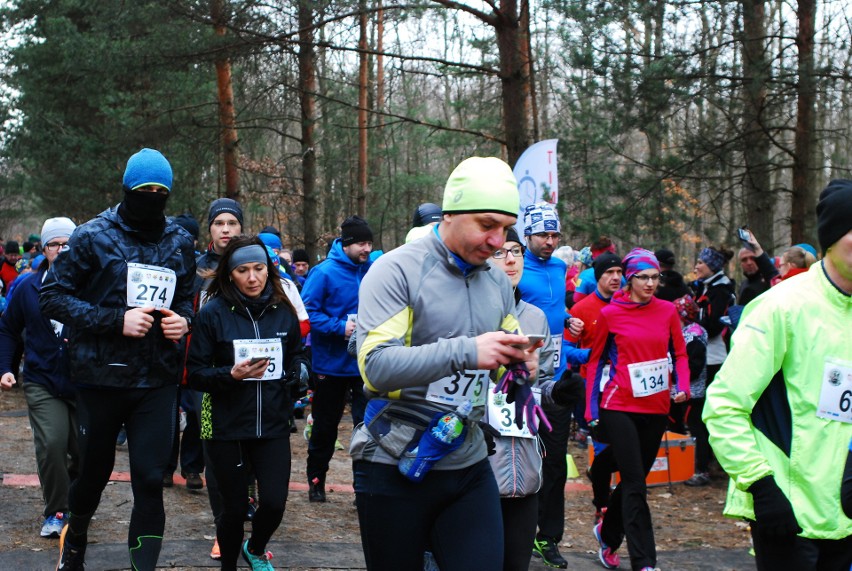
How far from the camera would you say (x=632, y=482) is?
6.44 m

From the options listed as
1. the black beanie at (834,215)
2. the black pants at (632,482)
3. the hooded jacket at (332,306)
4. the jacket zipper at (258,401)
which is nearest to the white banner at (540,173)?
the hooded jacket at (332,306)

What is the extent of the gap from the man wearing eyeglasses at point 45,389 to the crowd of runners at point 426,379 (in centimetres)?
1

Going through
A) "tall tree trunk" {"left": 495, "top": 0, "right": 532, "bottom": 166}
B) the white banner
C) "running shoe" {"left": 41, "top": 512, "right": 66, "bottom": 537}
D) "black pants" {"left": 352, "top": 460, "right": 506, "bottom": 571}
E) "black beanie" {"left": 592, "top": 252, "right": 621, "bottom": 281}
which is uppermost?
"tall tree trunk" {"left": 495, "top": 0, "right": 532, "bottom": 166}

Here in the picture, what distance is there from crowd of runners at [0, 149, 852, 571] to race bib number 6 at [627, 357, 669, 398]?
16 mm

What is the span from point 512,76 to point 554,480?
7662 millimetres

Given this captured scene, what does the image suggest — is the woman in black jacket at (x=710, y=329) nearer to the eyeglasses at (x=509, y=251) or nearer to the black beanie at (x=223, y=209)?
the eyeglasses at (x=509, y=251)

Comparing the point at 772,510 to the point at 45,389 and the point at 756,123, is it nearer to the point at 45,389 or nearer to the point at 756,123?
the point at 45,389

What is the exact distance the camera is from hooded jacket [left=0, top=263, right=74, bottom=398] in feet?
20.9

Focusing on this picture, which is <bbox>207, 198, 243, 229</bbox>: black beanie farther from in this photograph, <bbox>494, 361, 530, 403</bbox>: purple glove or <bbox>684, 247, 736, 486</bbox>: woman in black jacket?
<bbox>684, 247, 736, 486</bbox>: woman in black jacket

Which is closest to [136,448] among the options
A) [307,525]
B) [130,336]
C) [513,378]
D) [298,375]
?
[130,336]

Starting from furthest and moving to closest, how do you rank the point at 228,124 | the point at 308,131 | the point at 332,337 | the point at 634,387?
1. the point at 308,131
2. the point at 228,124
3. the point at 332,337
4. the point at 634,387

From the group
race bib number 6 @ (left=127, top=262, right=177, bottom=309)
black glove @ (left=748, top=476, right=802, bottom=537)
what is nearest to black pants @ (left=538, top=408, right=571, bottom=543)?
race bib number 6 @ (left=127, top=262, right=177, bottom=309)

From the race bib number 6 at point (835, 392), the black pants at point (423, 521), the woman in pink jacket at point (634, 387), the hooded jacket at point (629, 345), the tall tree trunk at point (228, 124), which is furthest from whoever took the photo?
the tall tree trunk at point (228, 124)

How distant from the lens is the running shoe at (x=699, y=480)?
391 inches
